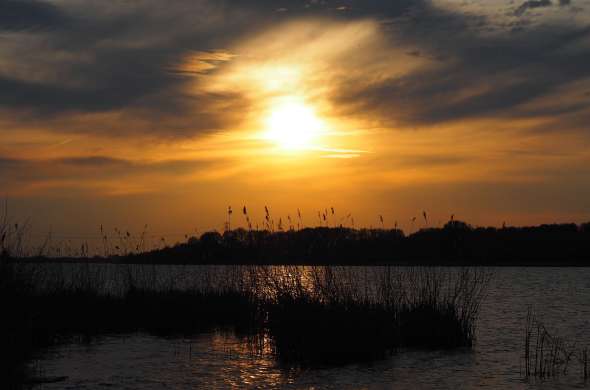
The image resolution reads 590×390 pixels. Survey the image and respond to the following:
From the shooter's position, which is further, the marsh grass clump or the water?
the marsh grass clump

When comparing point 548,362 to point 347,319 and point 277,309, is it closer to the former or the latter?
point 347,319

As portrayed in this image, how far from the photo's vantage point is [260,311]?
20172mm

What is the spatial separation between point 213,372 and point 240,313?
6501 mm

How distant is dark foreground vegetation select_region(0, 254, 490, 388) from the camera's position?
1466cm

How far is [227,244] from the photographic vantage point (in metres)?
23.0

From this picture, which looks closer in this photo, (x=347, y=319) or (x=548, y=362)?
(x=347, y=319)

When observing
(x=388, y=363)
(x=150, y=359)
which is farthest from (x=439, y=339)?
(x=150, y=359)

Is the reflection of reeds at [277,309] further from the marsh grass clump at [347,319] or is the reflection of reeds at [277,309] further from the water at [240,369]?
the water at [240,369]

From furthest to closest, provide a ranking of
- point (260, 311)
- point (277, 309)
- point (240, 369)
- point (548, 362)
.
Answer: point (260, 311), point (277, 309), point (548, 362), point (240, 369)

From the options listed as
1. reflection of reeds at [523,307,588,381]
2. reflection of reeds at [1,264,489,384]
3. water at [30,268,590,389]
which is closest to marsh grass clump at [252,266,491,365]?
reflection of reeds at [1,264,489,384]

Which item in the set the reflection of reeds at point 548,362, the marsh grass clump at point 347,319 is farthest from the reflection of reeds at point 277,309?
the reflection of reeds at point 548,362

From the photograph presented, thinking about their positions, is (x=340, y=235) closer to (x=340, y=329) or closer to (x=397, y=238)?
(x=397, y=238)

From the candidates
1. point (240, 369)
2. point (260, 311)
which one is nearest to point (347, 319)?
point (240, 369)

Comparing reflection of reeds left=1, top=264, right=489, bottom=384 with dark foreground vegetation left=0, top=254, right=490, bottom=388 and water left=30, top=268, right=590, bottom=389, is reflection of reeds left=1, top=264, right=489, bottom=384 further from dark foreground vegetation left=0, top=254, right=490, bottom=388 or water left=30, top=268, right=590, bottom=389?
water left=30, top=268, right=590, bottom=389
